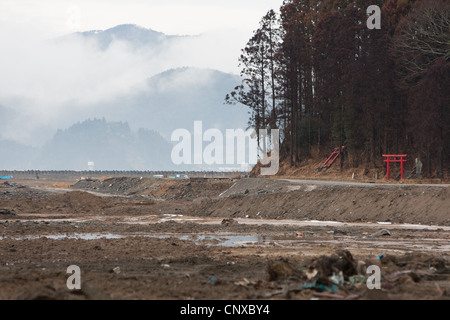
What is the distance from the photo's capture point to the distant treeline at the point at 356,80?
4781 centimetres

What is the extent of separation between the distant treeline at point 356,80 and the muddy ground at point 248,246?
1069 centimetres

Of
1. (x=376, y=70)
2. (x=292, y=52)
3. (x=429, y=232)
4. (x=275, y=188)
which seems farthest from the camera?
(x=292, y=52)

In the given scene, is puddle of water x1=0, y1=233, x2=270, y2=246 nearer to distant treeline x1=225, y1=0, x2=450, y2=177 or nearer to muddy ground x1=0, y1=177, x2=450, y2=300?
muddy ground x1=0, y1=177, x2=450, y2=300

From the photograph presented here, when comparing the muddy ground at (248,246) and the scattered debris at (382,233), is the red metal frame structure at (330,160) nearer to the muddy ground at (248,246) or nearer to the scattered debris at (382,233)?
the muddy ground at (248,246)

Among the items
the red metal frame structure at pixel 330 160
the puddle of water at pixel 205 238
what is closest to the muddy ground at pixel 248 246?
the puddle of water at pixel 205 238

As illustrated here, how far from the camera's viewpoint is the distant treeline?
4781 cm

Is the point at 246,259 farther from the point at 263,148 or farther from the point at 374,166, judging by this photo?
the point at 263,148

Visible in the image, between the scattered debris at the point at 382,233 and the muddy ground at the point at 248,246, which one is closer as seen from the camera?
the muddy ground at the point at 248,246

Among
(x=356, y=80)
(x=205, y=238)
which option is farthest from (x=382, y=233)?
(x=356, y=80)

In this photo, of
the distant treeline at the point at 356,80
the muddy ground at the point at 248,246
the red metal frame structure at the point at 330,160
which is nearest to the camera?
the muddy ground at the point at 248,246

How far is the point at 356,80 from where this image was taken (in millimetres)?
55500
